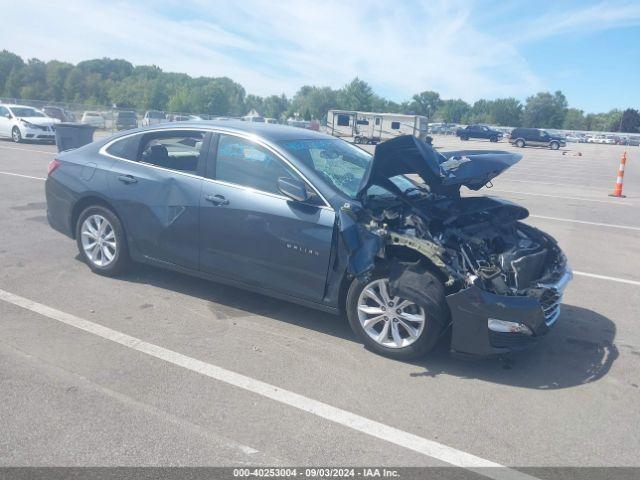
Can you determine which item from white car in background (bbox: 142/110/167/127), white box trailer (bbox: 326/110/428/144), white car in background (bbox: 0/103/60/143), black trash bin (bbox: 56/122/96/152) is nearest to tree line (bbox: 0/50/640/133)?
white box trailer (bbox: 326/110/428/144)

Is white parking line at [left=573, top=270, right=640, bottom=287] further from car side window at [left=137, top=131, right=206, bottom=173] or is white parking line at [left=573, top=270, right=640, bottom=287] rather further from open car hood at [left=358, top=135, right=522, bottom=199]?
car side window at [left=137, top=131, right=206, bottom=173]

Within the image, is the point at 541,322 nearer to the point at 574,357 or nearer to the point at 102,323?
the point at 574,357

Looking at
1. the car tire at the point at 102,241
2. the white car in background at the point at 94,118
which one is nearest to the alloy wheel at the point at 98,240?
the car tire at the point at 102,241

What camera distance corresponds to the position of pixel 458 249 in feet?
13.8

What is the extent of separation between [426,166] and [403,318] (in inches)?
48.8

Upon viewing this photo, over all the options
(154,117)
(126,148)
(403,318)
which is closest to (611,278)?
(403,318)

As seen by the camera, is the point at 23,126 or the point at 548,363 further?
the point at 23,126

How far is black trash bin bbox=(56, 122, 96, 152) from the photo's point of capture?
13.0 meters

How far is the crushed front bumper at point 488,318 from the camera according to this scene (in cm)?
379

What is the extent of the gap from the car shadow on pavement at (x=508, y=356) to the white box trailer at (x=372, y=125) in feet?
127

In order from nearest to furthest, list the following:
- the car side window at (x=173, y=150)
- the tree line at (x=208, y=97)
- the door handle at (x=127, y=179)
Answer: the car side window at (x=173, y=150) → the door handle at (x=127, y=179) → the tree line at (x=208, y=97)

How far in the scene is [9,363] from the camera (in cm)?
383

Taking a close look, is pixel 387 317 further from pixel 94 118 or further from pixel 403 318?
pixel 94 118

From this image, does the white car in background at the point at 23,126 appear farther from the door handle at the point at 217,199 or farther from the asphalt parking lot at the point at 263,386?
the door handle at the point at 217,199
